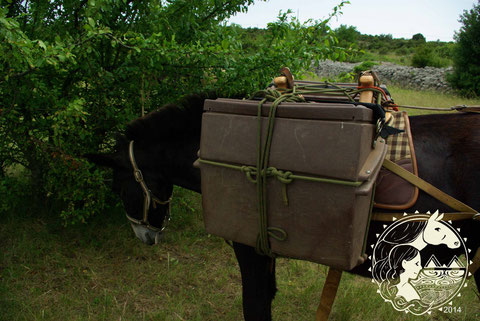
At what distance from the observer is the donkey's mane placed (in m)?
2.23

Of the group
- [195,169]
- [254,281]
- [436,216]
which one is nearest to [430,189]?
[436,216]

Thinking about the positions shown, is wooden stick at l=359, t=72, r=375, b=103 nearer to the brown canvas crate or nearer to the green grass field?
the brown canvas crate

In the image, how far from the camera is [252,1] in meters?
3.45

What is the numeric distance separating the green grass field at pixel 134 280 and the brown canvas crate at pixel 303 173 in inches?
57.5

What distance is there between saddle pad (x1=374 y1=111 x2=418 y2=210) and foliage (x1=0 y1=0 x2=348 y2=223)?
1641 mm

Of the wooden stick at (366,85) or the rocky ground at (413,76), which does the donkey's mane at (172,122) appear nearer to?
the wooden stick at (366,85)

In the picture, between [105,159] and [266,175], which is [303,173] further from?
[105,159]

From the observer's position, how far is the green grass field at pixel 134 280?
8.93ft

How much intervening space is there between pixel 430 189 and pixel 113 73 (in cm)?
280

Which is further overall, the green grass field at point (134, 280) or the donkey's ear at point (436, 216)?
the green grass field at point (134, 280)

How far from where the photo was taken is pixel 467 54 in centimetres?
1515

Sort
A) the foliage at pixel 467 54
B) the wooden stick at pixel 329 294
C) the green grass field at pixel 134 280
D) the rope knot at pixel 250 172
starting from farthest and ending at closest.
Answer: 1. the foliage at pixel 467 54
2. the green grass field at pixel 134 280
3. the wooden stick at pixel 329 294
4. the rope knot at pixel 250 172

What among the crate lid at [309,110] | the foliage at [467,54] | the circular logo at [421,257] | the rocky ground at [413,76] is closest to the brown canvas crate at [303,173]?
the crate lid at [309,110]

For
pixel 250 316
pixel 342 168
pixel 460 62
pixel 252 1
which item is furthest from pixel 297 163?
pixel 460 62
